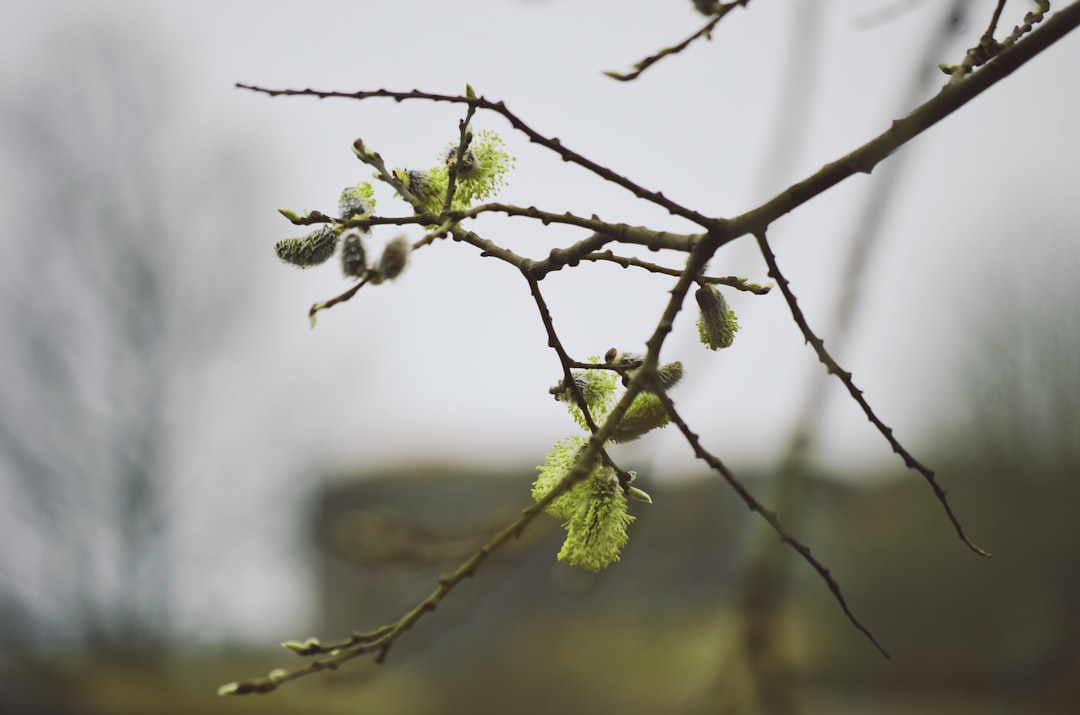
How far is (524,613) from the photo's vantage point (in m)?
7.53

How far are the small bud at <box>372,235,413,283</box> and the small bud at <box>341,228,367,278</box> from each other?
5cm


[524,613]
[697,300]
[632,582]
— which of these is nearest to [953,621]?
[632,582]

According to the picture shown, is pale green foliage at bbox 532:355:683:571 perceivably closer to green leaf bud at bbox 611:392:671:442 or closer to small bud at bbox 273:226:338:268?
green leaf bud at bbox 611:392:671:442

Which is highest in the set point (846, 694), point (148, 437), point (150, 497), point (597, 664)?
point (148, 437)

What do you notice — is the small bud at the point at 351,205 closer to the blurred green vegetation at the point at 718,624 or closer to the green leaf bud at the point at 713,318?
the green leaf bud at the point at 713,318

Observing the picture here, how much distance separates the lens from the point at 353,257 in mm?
633

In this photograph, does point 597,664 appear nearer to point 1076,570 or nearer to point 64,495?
point 1076,570

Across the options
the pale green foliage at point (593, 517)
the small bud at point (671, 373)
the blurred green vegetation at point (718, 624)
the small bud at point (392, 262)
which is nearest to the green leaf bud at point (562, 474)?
the pale green foliage at point (593, 517)

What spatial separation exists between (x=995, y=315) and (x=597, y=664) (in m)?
4.86

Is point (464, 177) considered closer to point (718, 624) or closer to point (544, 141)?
point (544, 141)

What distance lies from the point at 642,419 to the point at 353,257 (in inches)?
10.8

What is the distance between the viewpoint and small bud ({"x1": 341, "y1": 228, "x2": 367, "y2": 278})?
632 millimetres

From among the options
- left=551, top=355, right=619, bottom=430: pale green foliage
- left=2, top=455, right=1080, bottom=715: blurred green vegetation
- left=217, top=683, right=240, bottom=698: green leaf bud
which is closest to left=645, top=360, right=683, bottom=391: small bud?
left=551, top=355, right=619, bottom=430: pale green foliage

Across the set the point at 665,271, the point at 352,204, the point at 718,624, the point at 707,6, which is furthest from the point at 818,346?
the point at 718,624
